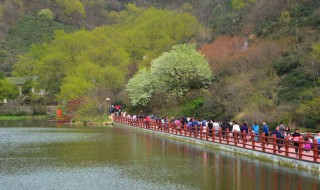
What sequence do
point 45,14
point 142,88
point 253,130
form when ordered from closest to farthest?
point 253,130 → point 142,88 → point 45,14

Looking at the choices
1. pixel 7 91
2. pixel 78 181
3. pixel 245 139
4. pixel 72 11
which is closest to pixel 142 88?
pixel 245 139

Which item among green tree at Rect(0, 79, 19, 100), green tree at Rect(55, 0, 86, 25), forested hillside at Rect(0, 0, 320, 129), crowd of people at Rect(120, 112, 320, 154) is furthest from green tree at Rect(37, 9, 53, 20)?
crowd of people at Rect(120, 112, 320, 154)

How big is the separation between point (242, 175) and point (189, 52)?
4240cm

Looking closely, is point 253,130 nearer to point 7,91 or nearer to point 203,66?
point 203,66

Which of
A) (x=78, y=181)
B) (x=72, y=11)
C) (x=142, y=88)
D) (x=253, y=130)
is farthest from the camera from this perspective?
(x=72, y=11)

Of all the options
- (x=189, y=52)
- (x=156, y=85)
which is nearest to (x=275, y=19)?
(x=189, y=52)

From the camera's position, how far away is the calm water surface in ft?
66.9

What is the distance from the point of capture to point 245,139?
101 ft

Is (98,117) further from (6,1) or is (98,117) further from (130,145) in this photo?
(6,1)

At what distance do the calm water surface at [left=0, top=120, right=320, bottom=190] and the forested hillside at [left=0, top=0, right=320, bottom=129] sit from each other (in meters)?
11.6

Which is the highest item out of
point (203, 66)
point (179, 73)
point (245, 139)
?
point (203, 66)

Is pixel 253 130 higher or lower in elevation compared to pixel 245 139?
higher

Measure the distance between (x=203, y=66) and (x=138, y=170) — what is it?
3792 centimetres

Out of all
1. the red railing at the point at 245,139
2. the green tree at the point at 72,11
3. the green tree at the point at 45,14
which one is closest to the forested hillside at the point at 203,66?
the red railing at the point at 245,139
